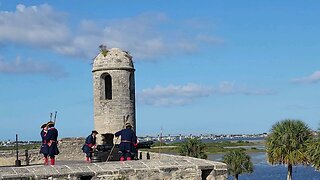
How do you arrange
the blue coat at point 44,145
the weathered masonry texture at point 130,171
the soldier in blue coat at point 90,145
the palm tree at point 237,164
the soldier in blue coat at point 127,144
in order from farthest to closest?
1. the palm tree at point 237,164
2. the soldier in blue coat at point 90,145
3. the soldier in blue coat at point 127,144
4. the blue coat at point 44,145
5. the weathered masonry texture at point 130,171

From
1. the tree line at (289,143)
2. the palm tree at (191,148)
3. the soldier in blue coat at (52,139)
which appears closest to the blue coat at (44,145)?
the soldier in blue coat at (52,139)

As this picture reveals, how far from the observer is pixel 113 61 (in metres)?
16.7

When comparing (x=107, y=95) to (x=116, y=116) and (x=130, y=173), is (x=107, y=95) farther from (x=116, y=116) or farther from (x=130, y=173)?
(x=130, y=173)

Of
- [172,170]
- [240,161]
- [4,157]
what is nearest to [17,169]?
[172,170]

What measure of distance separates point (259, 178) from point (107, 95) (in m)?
42.9

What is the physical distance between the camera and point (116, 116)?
1639cm

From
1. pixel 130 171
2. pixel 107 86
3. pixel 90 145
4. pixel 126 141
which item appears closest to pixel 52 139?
pixel 126 141

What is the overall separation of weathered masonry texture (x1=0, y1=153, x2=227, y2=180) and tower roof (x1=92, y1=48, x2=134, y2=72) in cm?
447

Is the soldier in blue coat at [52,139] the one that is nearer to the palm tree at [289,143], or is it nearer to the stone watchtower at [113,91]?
the stone watchtower at [113,91]

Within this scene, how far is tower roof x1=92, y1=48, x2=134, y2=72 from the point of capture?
16.7m

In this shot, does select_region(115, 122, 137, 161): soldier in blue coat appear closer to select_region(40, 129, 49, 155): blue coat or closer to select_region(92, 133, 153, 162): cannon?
select_region(92, 133, 153, 162): cannon

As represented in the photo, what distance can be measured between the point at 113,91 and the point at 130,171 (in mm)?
4938

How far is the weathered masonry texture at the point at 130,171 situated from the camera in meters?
11.0

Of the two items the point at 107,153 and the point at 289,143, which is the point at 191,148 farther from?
the point at 107,153
